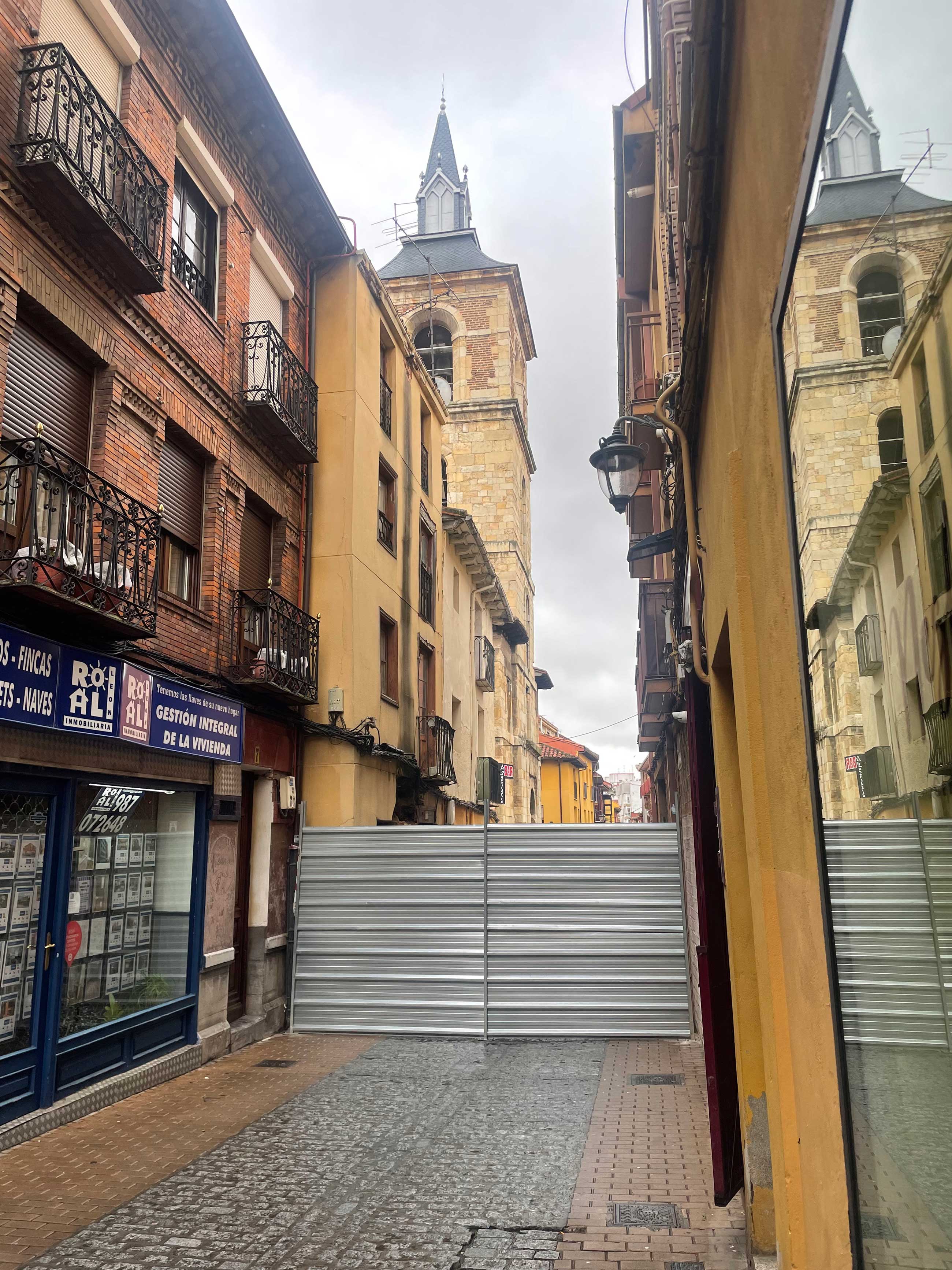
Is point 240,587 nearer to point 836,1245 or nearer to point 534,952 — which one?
point 534,952

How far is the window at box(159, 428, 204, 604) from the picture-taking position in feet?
35.1

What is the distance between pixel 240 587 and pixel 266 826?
313 cm

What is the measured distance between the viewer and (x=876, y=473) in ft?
5.65

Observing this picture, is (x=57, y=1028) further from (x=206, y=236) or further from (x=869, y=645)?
(x=206, y=236)

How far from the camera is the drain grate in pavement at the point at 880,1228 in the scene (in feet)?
6.29

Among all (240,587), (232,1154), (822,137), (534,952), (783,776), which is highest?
(240,587)

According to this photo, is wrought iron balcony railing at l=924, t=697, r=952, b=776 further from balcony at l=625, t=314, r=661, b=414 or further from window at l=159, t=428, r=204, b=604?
balcony at l=625, t=314, r=661, b=414

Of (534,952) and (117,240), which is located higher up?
(117,240)

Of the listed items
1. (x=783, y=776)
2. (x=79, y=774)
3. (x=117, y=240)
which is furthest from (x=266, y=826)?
(x=783, y=776)

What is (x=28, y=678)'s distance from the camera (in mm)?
7363

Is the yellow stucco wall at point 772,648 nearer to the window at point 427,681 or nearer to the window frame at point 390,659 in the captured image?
the window frame at point 390,659

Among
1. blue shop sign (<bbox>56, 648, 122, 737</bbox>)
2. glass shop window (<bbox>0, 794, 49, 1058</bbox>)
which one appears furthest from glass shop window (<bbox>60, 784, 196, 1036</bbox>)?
blue shop sign (<bbox>56, 648, 122, 737</bbox>)

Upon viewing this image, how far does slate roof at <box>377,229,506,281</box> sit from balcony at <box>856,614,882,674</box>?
138 ft

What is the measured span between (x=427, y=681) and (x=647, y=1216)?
50.0 feet
